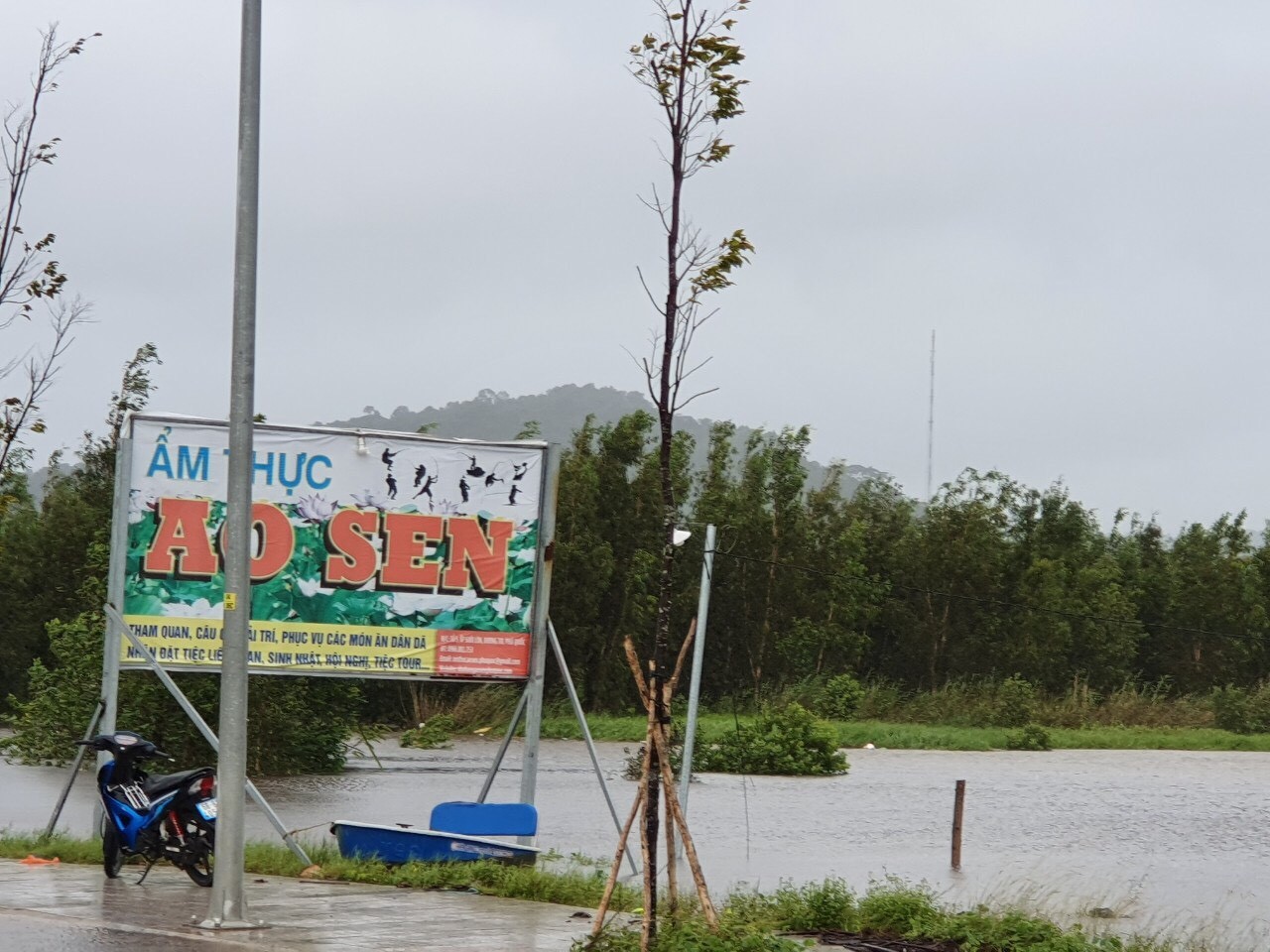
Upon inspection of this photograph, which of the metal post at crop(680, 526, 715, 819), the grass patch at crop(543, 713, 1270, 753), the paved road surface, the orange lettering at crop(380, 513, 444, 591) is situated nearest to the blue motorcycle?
the paved road surface

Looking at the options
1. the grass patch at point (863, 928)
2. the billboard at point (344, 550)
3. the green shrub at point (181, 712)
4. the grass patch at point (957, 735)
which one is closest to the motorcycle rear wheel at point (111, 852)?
the billboard at point (344, 550)

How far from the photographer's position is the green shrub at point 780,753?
29938 millimetres

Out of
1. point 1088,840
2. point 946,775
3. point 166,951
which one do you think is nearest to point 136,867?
point 166,951

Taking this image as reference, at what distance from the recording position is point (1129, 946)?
384 inches

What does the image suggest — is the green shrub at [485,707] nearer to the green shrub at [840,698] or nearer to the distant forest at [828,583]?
the distant forest at [828,583]

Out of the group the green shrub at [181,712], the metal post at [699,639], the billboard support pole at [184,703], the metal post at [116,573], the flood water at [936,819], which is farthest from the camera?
the green shrub at [181,712]

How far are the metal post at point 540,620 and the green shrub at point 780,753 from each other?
15.8 metres

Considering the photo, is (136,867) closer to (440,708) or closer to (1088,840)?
(1088,840)

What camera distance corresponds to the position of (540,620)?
14.4 metres

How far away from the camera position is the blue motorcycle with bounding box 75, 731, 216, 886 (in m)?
12.2

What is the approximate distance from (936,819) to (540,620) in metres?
11.9

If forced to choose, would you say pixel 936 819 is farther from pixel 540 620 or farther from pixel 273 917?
pixel 273 917

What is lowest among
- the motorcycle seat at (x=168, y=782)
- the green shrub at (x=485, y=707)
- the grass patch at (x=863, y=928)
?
the green shrub at (x=485, y=707)

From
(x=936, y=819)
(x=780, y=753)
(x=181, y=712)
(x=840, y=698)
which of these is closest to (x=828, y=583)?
(x=840, y=698)
